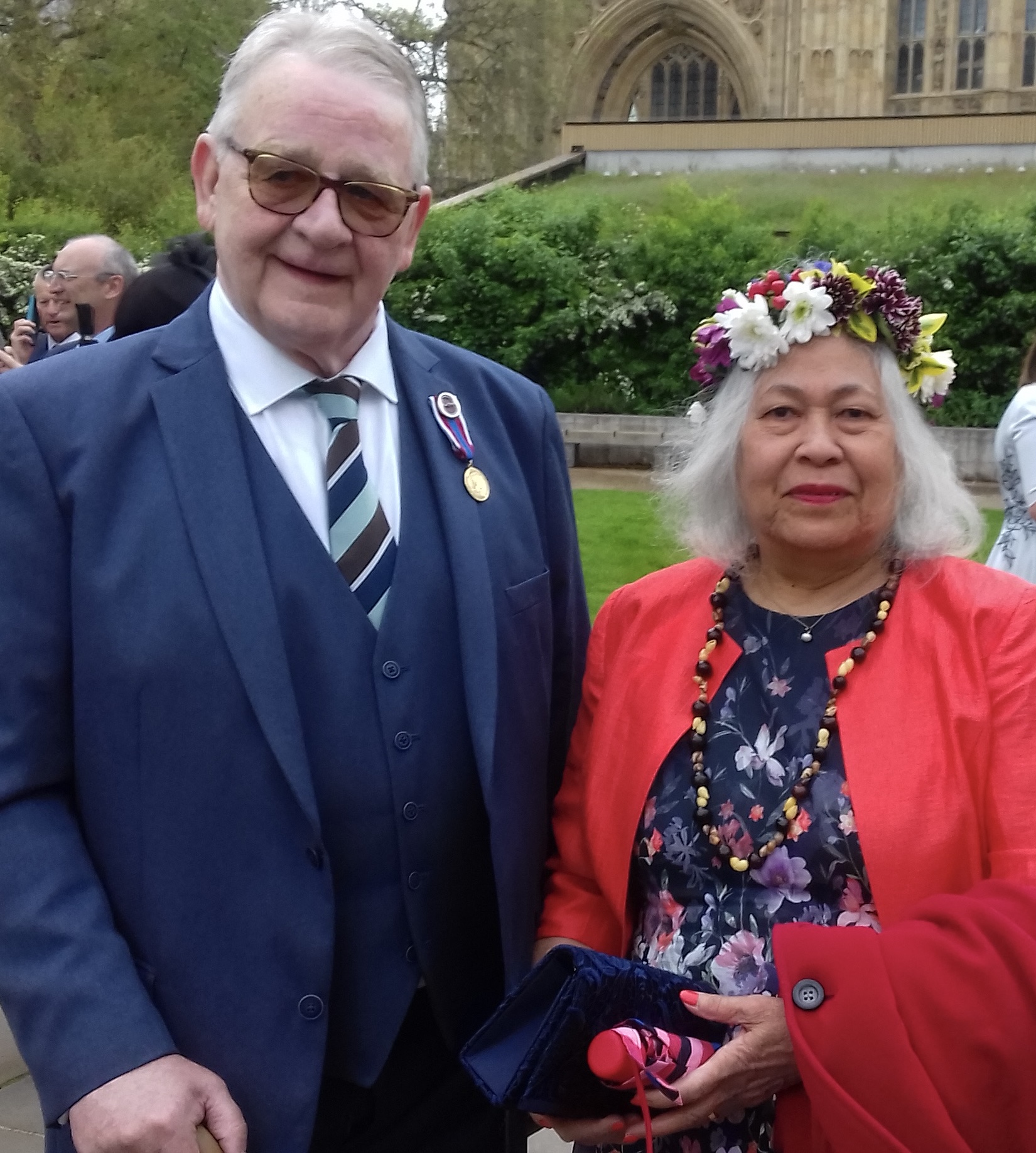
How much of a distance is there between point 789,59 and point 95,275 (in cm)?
→ 4015

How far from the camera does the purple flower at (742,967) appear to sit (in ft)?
7.18

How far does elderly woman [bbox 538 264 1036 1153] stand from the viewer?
1916mm

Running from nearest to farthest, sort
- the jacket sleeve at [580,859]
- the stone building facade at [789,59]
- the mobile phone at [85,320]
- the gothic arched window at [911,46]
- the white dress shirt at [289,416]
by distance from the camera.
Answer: the white dress shirt at [289,416] < the jacket sleeve at [580,859] < the mobile phone at [85,320] < the stone building facade at [789,59] < the gothic arched window at [911,46]

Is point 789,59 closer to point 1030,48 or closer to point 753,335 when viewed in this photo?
point 1030,48

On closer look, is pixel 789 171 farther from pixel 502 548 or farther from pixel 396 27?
pixel 502 548

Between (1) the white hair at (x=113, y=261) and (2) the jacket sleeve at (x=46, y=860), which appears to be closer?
(2) the jacket sleeve at (x=46, y=860)

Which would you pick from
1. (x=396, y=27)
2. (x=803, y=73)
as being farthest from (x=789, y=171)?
(x=803, y=73)

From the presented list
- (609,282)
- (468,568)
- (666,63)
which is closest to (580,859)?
(468,568)

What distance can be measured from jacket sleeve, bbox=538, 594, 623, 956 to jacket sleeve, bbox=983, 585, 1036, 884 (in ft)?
2.29

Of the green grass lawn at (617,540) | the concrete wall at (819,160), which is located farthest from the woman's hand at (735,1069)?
the concrete wall at (819,160)

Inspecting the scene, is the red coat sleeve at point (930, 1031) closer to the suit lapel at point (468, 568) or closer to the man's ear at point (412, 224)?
the suit lapel at point (468, 568)

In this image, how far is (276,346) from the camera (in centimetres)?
224

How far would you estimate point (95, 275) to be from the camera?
20.4 feet

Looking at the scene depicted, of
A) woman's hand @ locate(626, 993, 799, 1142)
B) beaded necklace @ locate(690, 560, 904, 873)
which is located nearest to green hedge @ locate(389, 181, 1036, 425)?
beaded necklace @ locate(690, 560, 904, 873)
